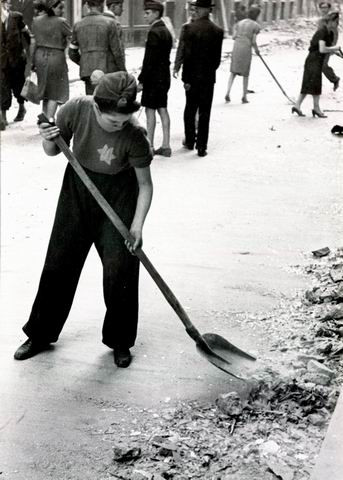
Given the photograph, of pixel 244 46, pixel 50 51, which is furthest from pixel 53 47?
pixel 244 46

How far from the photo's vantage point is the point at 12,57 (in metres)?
7.01

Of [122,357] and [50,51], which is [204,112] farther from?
[122,357]

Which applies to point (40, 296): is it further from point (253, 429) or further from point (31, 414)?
point (253, 429)

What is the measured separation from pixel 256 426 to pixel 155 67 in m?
2.38

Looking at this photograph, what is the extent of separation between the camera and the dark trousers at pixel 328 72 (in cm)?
403

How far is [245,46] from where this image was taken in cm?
475

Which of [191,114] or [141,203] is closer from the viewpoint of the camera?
[141,203]

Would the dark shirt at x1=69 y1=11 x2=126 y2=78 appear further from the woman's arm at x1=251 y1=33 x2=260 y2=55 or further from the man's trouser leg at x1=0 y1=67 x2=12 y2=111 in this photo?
A: the man's trouser leg at x1=0 y1=67 x2=12 y2=111

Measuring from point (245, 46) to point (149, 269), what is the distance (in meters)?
1.74

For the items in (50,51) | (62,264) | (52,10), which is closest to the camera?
(62,264)

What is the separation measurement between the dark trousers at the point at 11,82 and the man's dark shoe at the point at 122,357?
143 inches

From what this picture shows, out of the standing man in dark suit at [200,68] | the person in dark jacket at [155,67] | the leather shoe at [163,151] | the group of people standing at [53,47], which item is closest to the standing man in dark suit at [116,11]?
the group of people standing at [53,47]

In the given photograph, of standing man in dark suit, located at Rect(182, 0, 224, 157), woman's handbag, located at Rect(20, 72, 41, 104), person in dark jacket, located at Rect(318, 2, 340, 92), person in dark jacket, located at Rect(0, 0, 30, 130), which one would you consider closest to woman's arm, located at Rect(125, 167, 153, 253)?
person in dark jacket, located at Rect(318, 2, 340, 92)

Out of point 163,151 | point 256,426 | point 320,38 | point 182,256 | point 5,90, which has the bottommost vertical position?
point 182,256
